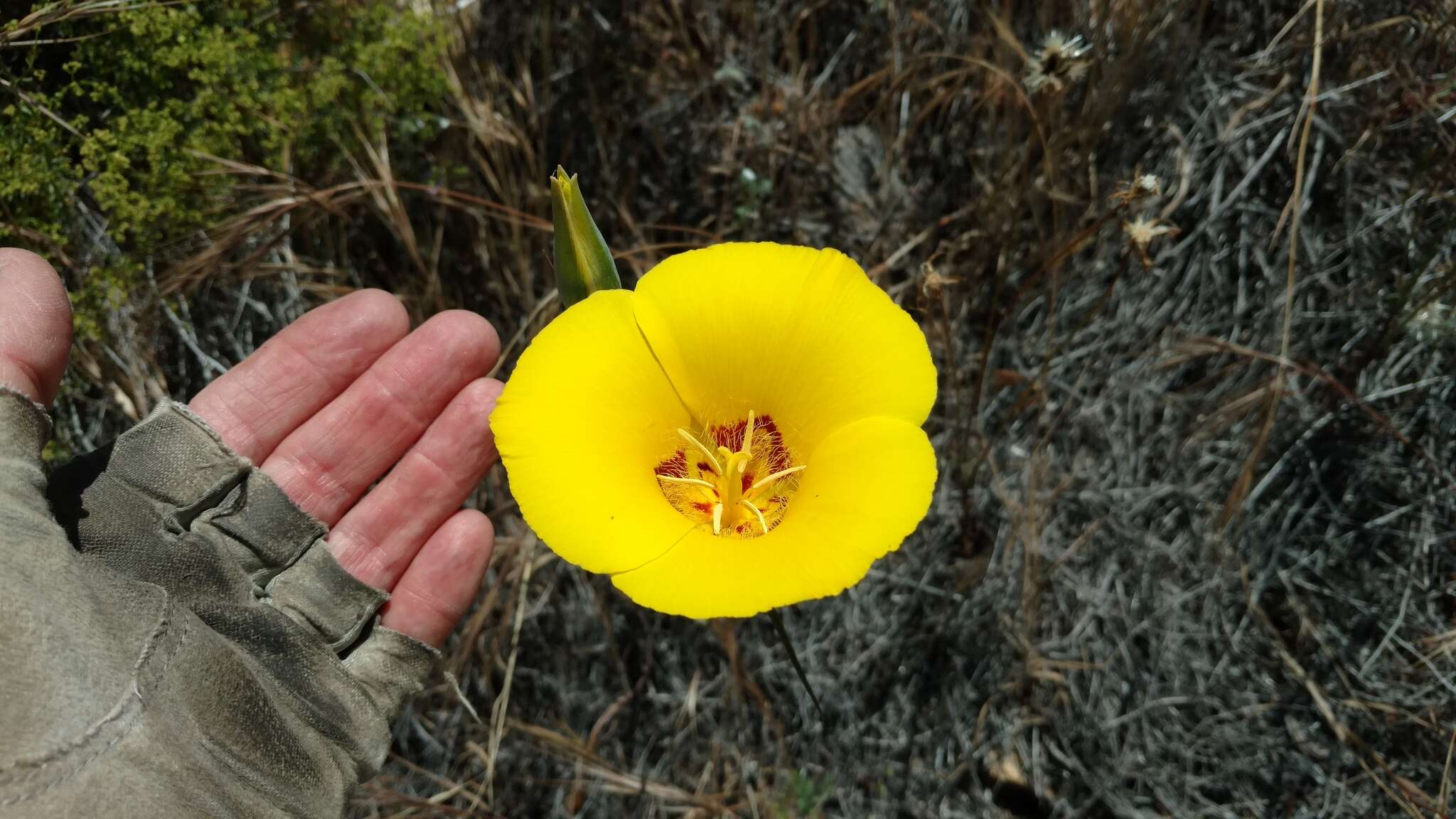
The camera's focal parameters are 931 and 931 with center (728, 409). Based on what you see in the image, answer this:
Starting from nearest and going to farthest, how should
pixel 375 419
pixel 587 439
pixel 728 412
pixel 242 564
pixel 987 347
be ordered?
pixel 587 439
pixel 728 412
pixel 242 564
pixel 375 419
pixel 987 347

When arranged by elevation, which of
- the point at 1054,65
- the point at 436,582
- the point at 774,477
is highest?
the point at 1054,65

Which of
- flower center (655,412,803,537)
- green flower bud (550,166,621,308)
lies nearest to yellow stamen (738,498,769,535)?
flower center (655,412,803,537)

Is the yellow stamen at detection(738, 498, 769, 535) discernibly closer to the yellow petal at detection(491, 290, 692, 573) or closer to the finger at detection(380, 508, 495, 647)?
the yellow petal at detection(491, 290, 692, 573)

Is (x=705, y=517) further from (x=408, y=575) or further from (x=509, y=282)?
(x=509, y=282)

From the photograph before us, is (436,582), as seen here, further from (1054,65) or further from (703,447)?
(1054,65)

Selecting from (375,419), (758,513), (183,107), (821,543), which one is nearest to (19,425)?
(375,419)

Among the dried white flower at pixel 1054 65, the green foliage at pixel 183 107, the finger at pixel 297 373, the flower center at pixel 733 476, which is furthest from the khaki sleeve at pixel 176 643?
the dried white flower at pixel 1054 65

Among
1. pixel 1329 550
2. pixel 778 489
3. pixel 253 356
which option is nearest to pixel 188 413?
pixel 253 356
